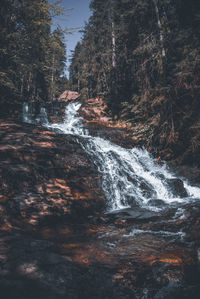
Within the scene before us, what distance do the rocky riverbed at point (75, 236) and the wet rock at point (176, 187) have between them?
153 cm

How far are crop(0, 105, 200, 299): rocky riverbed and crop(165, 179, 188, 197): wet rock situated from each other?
1.53 m

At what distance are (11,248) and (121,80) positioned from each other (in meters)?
17.1

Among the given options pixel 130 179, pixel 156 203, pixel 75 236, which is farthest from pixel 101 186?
pixel 75 236

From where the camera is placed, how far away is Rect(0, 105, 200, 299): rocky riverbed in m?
2.11

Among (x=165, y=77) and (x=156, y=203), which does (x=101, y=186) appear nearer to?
(x=156, y=203)

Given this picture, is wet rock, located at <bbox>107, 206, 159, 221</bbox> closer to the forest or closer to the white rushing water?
the forest

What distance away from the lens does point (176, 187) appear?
725 cm

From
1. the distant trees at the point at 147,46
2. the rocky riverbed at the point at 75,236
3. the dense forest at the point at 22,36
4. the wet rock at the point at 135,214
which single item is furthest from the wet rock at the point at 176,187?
the dense forest at the point at 22,36

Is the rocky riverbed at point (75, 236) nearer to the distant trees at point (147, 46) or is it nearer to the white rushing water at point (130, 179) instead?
the white rushing water at point (130, 179)

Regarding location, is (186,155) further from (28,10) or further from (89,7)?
(89,7)

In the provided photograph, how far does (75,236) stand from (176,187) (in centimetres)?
513

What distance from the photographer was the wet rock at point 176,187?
7.01 m

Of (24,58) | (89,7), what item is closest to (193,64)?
(24,58)

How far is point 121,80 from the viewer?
1706 centimetres
